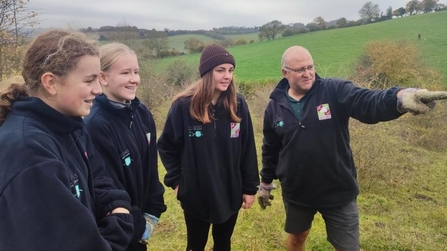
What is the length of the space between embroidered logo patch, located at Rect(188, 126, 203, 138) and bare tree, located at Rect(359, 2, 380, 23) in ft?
188

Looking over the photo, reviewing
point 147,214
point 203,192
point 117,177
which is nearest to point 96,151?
point 117,177

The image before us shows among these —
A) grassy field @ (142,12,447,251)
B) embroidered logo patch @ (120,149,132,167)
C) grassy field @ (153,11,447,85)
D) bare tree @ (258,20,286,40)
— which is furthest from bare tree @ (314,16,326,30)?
embroidered logo patch @ (120,149,132,167)

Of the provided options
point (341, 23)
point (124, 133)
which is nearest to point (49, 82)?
point (124, 133)

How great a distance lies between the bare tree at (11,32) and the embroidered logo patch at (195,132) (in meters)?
8.07

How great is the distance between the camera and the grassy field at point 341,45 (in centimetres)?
3133

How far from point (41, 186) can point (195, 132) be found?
164cm

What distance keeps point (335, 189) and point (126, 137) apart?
1.85 meters

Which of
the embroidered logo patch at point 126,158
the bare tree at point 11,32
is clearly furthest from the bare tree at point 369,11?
the embroidered logo patch at point 126,158

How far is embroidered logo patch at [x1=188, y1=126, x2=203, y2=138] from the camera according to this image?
276 cm

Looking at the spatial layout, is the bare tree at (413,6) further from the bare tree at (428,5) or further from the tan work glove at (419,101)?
the tan work glove at (419,101)

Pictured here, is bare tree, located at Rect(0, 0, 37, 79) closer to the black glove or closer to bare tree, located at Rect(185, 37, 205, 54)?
the black glove

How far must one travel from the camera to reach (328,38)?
41406mm

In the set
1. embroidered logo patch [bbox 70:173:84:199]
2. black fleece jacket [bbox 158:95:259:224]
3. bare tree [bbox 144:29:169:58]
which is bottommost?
black fleece jacket [bbox 158:95:259:224]

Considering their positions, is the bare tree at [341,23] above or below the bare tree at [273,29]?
above
